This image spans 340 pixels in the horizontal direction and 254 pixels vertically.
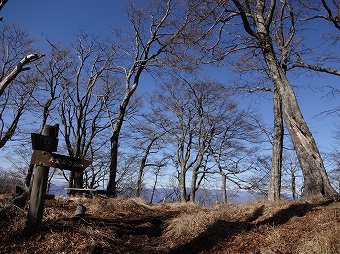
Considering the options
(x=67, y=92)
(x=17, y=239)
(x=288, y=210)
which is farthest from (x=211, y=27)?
(x=67, y=92)

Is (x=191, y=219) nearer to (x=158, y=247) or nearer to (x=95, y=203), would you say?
(x=158, y=247)

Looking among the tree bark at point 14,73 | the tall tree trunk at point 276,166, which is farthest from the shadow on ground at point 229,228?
the tall tree trunk at point 276,166

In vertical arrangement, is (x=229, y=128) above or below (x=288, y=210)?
above

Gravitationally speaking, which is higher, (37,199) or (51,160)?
(51,160)

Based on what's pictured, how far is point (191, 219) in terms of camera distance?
20.6 feet

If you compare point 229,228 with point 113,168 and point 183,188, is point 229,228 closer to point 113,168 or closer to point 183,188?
point 113,168

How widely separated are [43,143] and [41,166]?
425 mm

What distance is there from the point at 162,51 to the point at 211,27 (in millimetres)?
6670

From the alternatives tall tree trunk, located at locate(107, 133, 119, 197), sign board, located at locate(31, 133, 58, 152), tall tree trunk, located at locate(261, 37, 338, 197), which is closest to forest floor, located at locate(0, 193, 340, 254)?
tall tree trunk, located at locate(261, 37, 338, 197)

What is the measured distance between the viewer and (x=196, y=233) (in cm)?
582

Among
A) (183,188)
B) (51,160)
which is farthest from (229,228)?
(183,188)

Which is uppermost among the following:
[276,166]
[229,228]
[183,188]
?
[276,166]

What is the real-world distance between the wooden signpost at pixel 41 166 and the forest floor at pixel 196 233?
261mm

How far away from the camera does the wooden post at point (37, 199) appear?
5.28 metres
